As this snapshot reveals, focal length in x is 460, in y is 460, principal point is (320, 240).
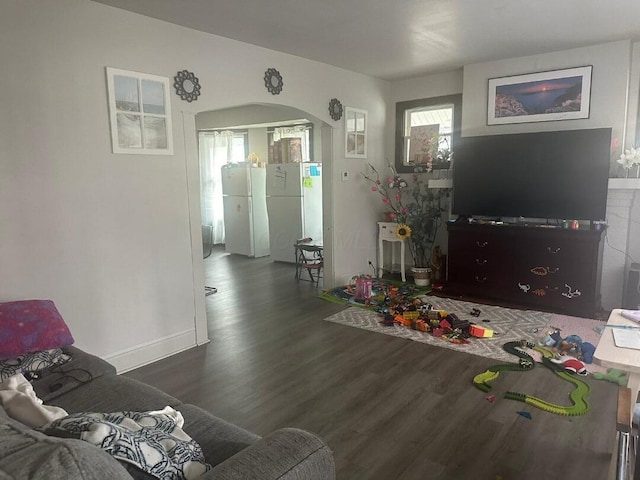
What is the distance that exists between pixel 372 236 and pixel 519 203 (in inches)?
74.6

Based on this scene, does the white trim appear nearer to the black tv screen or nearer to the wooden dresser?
the black tv screen

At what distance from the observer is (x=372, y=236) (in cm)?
596

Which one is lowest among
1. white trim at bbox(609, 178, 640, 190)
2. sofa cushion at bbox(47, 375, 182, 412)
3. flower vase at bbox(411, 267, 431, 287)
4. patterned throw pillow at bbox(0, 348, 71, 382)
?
flower vase at bbox(411, 267, 431, 287)

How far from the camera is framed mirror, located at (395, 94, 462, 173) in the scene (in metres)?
5.52

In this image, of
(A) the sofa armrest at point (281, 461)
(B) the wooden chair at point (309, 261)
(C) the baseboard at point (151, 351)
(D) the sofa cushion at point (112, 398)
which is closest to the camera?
(A) the sofa armrest at point (281, 461)

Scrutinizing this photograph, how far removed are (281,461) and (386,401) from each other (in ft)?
5.74

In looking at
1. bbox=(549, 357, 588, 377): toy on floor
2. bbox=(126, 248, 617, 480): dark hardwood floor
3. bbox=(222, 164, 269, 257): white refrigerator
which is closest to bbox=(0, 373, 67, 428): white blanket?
bbox=(126, 248, 617, 480): dark hardwood floor

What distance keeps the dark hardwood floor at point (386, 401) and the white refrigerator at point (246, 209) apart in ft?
10.9

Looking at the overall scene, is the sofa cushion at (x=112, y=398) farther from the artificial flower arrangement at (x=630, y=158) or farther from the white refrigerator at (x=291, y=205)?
the white refrigerator at (x=291, y=205)

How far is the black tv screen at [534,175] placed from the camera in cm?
423

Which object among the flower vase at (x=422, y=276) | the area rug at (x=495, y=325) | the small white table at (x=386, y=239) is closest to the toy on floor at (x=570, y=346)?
the area rug at (x=495, y=325)

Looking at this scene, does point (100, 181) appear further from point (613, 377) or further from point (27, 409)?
point (613, 377)

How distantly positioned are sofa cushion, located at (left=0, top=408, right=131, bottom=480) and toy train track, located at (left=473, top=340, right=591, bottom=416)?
2.50 m

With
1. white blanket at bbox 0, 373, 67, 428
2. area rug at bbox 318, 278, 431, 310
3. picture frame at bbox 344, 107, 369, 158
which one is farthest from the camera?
picture frame at bbox 344, 107, 369, 158
